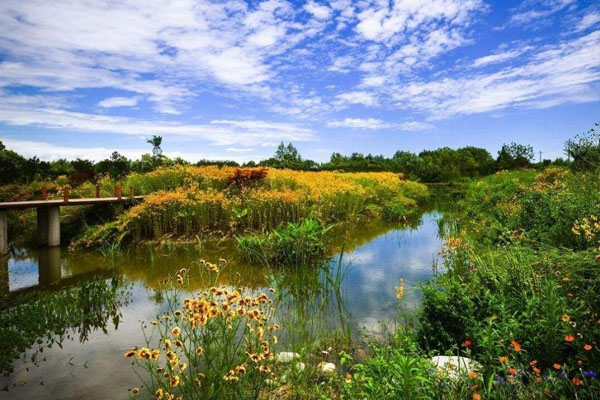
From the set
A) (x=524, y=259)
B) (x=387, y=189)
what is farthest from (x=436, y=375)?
(x=387, y=189)

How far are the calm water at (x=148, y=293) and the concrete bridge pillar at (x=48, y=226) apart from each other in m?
0.69

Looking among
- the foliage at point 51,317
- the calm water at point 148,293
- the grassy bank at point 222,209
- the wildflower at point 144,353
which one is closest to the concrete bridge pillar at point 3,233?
the calm water at point 148,293

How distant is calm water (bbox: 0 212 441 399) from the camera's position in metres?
3.96

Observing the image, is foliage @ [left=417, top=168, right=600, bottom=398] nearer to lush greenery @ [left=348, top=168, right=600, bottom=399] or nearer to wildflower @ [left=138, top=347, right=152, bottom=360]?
lush greenery @ [left=348, top=168, right=600, bottom=399]

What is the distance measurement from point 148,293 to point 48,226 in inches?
273

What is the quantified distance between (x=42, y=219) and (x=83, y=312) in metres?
7.58

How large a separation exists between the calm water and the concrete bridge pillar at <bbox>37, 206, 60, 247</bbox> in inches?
27.2

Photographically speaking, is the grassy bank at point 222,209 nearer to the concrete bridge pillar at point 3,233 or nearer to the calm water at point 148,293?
the calm water at point 148,293

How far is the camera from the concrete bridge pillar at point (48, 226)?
11.4m

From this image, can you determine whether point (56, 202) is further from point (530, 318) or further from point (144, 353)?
point (530, 318)

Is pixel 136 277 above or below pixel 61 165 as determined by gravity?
below

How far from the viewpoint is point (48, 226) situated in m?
11.6

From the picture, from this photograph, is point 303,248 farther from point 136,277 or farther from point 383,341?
point 383,341

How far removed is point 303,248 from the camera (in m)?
Result: 8.06
